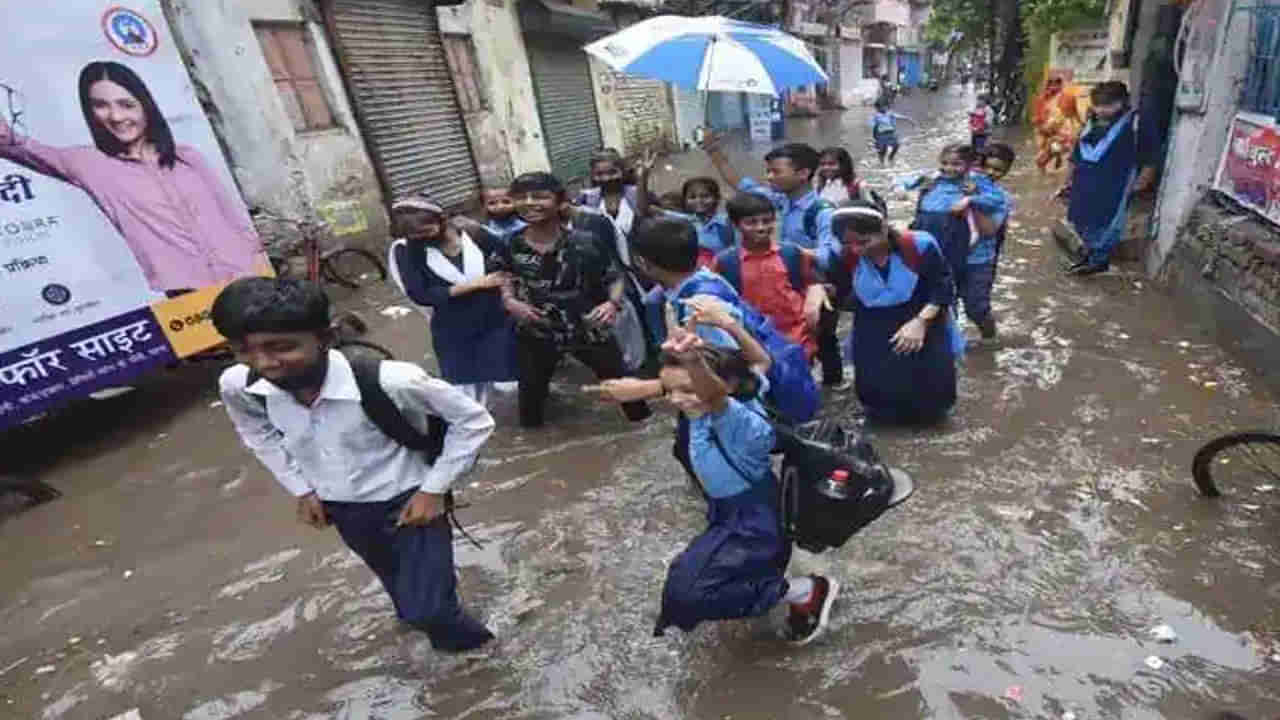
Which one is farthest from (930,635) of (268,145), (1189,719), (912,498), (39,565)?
(268,145)

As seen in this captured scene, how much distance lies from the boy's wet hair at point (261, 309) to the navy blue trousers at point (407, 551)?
75 centimetres

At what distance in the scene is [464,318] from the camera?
4375 mm

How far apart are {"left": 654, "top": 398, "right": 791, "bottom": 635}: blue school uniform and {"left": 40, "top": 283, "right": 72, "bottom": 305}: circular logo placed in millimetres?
4965

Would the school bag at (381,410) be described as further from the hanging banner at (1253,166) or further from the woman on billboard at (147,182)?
the hanging banner at (1253,166)

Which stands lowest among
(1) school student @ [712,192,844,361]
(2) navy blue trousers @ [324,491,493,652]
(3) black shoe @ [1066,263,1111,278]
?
(3) black shoe @ [1066,263,1111,278]

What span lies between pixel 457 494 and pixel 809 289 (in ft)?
7.69

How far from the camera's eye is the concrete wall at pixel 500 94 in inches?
478

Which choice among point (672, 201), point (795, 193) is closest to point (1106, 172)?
point (795, 193)

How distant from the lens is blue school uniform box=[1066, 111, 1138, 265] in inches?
250

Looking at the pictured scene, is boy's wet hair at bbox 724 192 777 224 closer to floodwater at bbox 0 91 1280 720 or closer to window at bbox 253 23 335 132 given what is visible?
floodwater at bbox 0 91 1280 720

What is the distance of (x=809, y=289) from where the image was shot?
11.8ft

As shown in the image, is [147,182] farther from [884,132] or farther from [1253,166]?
[884,132]

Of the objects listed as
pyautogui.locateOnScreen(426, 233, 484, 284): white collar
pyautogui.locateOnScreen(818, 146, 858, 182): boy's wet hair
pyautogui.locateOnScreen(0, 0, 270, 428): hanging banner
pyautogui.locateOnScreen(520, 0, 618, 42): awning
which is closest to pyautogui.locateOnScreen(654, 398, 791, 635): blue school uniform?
pyautogui.locateOnScreen(426, 233, 484, 284): white collar

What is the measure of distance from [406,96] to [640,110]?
915cm
